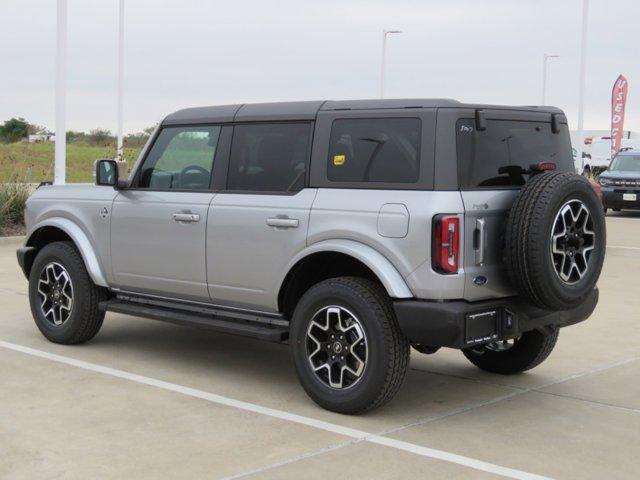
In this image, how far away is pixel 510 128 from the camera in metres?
5.94

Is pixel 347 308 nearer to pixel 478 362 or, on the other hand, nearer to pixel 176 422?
pixel 176 422

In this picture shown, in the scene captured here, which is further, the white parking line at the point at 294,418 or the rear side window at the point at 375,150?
the rear side window at the point at 375,150

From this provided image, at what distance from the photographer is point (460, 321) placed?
17.5 feet

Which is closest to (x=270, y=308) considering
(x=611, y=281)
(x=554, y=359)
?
(x=554, y=359)

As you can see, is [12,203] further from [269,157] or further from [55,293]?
[269,157]

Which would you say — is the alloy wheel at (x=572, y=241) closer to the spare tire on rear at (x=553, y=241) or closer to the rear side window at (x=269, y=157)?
the spare tire on rear at (x=553, y=241)

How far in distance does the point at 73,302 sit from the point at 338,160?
2693 millimetres

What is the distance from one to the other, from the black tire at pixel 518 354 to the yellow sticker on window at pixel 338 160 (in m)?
1.85

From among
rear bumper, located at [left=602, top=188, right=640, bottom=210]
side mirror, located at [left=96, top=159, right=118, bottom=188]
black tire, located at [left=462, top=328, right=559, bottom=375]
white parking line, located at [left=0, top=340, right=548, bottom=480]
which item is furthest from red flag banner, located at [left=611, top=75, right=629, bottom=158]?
white parking line, located at [left=0, top=340, right=548, bottom=480]

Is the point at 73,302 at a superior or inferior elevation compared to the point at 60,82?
inferior

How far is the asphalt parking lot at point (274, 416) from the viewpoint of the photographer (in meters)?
4.84

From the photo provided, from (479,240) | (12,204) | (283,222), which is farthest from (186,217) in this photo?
(12,204)

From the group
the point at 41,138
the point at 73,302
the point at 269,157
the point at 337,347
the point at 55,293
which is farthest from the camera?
the point at 41,138

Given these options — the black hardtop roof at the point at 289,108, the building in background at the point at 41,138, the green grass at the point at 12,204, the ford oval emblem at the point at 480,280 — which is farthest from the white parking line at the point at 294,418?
the building in background at the point at 41,138
